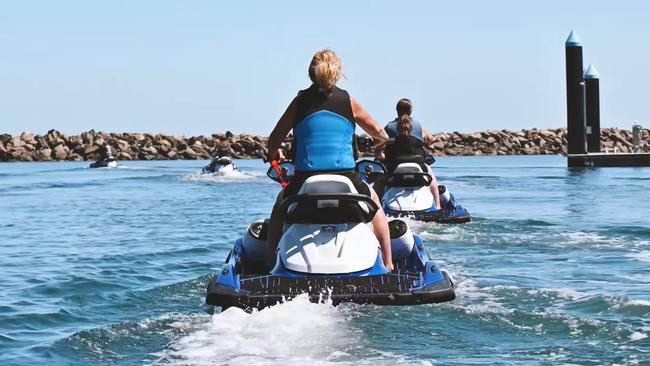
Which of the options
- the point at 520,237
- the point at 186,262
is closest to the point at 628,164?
the point at 520,237

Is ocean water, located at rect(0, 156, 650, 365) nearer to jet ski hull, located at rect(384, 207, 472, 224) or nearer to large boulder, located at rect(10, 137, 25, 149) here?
jet ski hull, located at rect(384, 207, 472, 224)

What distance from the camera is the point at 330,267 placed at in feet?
25.5

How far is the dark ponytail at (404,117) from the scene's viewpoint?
47.0ft

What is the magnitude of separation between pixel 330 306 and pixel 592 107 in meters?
39.8

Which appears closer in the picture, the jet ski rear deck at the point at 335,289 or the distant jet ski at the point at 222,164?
the jet ski rear deck at the point at 335,289

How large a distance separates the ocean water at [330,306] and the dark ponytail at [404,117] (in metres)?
1.29

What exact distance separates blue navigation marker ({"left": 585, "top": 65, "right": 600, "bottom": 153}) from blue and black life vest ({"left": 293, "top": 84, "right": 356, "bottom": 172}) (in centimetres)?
3867

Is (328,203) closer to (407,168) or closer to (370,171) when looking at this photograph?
(407,168)

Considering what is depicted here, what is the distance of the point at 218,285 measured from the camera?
7762 millimetres

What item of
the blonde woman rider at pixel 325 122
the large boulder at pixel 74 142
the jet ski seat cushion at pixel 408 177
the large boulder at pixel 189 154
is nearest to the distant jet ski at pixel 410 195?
the jet ski seat cushion at pixel 408 177

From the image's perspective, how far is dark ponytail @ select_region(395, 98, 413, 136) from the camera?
14.3m

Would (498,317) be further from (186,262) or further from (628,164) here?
(628,164)

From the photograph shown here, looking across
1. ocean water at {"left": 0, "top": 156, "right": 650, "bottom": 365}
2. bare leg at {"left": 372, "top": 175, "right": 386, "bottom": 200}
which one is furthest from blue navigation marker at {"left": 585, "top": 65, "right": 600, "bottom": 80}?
bare leg at {"left": 372, "top": 175, "right": 386, "bottom": 200}

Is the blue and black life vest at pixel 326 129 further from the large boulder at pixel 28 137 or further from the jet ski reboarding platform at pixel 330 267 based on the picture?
the large boulder at pixel 28 137
